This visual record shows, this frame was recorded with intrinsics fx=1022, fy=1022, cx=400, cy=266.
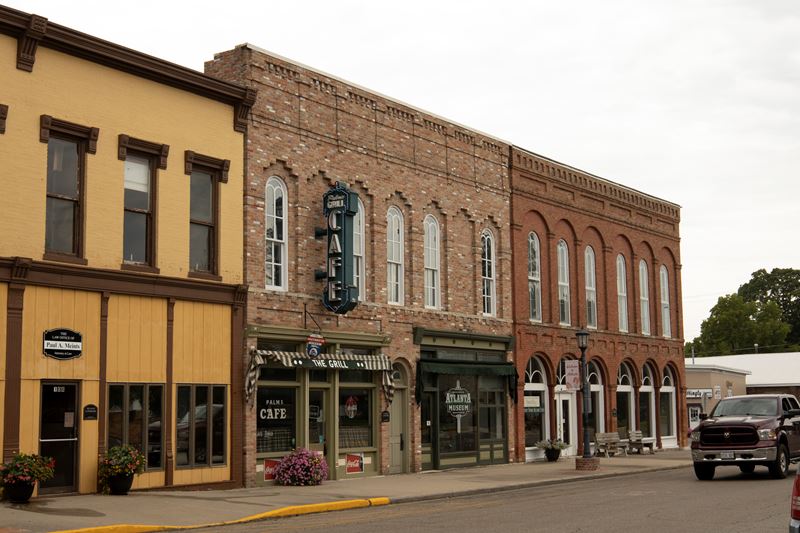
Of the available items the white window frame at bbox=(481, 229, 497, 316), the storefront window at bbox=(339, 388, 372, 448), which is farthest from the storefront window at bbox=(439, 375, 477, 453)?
the storefront window at bbox=(339, 388, 372, 448)

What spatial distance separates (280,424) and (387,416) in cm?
368

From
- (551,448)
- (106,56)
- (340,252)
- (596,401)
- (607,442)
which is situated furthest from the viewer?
(596,401)

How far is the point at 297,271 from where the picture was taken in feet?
78.1

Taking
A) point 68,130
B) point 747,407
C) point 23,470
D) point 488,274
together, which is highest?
point 68,130

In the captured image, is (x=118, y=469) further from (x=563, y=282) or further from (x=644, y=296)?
(x=644, y=296)

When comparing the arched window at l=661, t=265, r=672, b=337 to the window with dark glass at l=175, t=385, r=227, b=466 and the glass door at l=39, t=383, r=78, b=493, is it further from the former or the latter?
the glass door at l=39, t=383, r=78, b=493

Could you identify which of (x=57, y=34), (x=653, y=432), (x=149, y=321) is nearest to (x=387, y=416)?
(x=149, y=321)

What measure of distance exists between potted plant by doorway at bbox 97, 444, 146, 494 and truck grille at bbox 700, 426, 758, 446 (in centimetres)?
1274

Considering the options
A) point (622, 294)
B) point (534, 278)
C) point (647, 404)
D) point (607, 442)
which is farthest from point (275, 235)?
point (647, 404)

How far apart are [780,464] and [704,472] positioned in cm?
183

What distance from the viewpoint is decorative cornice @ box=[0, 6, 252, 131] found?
18.3 meters

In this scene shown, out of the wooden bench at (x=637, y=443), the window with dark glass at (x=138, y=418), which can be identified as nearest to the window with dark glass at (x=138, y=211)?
the window with dark glass at (x=138, y=418)

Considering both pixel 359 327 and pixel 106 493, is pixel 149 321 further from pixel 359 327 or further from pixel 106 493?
pixel 359 327

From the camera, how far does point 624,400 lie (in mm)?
39188
